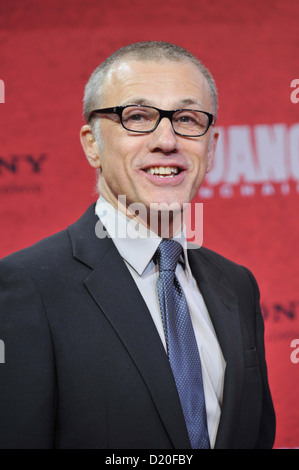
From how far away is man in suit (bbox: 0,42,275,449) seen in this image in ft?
3.46

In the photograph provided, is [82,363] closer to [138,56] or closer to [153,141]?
[153,141]

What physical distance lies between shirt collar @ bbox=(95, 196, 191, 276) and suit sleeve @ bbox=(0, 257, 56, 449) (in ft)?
0.90

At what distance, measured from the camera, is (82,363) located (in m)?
1.08

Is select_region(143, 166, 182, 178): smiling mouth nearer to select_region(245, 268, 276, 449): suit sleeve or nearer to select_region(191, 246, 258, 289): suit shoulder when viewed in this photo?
select_region(191, 246, 258, 289): suit shoulder

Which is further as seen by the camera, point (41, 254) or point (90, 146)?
point (90, 146)

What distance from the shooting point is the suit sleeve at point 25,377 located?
1021mm

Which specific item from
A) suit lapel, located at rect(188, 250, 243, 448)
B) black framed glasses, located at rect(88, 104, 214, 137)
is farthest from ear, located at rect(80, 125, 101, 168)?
suit lapel, located at rect(188, 250, 243, 448)

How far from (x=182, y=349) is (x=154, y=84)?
64 centimetres

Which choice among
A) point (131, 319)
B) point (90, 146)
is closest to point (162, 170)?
point (90, 146)

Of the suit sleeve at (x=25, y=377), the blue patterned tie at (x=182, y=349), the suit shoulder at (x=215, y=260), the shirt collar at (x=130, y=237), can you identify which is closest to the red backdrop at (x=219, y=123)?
the suit shoulder at (x=215, y=260)

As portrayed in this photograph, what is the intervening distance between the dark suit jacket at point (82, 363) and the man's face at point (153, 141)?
0.66ft

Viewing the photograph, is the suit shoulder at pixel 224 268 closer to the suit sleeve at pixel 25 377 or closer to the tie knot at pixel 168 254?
the tie knot at pixel 168 254
